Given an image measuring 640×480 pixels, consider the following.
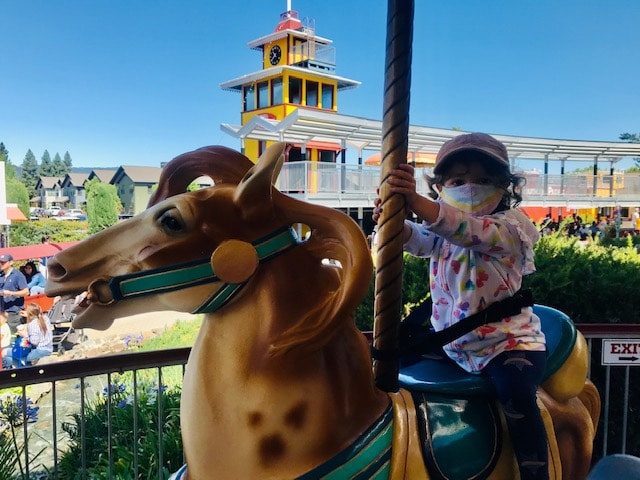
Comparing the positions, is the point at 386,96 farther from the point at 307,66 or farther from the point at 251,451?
the point at 307,66

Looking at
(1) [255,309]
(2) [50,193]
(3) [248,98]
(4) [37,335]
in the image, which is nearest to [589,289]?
(1) [255,309]

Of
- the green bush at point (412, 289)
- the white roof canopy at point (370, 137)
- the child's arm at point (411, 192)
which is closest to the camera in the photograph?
the child's arm at point (411, 192)

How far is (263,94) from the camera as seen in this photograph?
68.7 ft

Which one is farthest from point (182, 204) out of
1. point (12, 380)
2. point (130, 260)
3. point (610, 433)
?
point (610, 433)

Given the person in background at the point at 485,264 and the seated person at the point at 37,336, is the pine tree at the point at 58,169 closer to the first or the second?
the seated person at the point at 37,336

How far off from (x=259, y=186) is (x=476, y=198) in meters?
0.60

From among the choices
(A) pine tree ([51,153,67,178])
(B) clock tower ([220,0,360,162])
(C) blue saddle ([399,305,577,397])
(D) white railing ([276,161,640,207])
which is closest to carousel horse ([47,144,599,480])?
(C) blue saddle ([399,305,577,397])

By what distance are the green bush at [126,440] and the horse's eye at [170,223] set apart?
209 centimetres

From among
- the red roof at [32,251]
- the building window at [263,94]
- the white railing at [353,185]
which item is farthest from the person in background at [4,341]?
the building window at [263,94]

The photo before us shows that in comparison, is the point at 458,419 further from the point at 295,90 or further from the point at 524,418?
the point at 295,90

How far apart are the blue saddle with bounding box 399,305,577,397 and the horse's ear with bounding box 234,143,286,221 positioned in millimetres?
548

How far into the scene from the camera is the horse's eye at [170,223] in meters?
0.94

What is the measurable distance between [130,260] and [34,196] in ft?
282

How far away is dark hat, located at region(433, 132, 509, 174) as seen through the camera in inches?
50.3
